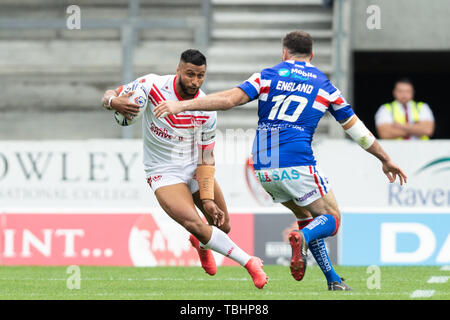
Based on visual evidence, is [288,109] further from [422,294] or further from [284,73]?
[422,294]

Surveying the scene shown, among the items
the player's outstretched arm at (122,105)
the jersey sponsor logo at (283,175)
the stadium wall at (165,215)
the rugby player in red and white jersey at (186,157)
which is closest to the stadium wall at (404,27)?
the stadium wall at (165,215)

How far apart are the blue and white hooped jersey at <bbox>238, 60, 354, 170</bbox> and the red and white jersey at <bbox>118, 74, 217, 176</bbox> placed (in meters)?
0.80

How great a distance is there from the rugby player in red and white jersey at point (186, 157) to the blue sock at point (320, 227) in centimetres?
68

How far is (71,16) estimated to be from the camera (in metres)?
14.6

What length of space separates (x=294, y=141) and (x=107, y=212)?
14.8 ft

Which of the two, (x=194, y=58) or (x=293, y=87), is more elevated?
(x=194, y=58)

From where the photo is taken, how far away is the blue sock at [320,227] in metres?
7.24

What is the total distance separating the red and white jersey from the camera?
26.6 feet

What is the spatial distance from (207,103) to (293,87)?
0.71 meters

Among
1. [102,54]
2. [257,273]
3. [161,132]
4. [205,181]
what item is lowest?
[257,273]

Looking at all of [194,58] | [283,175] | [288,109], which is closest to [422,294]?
[283,175]

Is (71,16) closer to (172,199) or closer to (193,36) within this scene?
(193,36)

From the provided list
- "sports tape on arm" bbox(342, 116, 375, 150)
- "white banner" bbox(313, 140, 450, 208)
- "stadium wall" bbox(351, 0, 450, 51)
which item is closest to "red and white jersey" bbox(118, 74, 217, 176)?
"sports tape on arm" bbox(342, 116, 375, 150)

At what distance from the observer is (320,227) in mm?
7289
